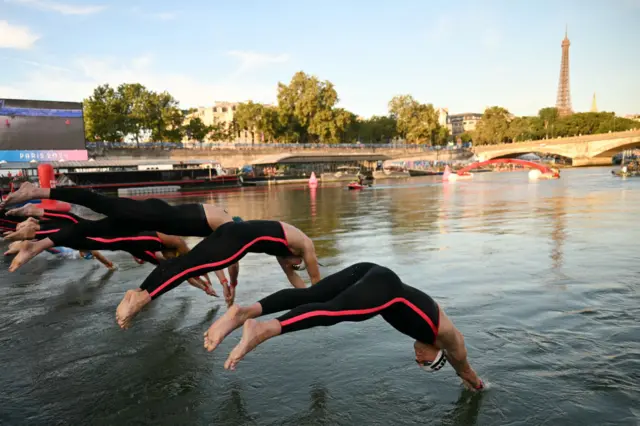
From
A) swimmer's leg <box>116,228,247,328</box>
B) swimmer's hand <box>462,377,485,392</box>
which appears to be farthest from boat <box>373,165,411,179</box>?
swimmer's hand <box>462,377,485,392</box>

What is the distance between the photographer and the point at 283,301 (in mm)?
3307

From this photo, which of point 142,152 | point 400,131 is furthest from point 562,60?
point 142,152

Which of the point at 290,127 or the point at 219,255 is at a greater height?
the point at 290,127

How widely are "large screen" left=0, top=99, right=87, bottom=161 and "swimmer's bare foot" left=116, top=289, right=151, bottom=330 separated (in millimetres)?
46481

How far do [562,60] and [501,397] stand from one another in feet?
611

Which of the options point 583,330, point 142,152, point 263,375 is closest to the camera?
point 263,375

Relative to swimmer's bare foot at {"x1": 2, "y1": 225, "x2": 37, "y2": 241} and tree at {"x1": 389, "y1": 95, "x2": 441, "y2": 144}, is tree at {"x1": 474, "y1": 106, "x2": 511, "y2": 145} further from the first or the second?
swimmer's bare foot at {"x1": 2, "y1": 225, "x2": 37, "y2": 241}

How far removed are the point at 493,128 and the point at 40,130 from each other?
103826mm

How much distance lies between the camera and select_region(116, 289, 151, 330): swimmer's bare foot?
3856 mm

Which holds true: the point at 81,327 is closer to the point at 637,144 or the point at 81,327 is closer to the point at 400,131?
the point at 637,144

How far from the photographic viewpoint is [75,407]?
340cm

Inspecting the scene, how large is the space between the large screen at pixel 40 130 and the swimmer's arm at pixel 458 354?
4829cm

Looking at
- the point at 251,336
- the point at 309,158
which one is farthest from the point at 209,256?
the point at 309,158

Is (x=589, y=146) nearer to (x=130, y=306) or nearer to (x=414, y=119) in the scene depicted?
(x=414, y=119)
